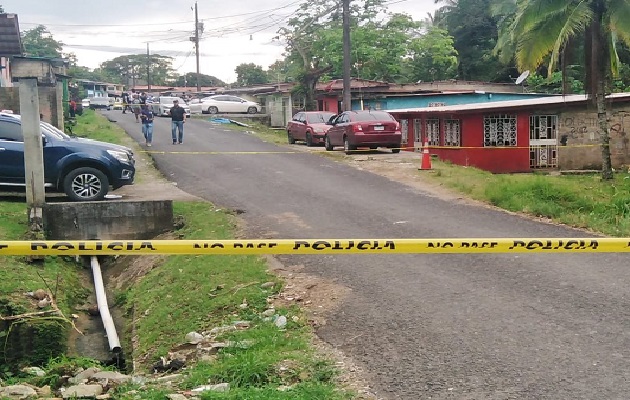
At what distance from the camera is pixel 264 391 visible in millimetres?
5059

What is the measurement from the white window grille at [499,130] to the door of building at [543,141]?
1.89ft

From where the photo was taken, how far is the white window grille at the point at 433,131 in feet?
88.3

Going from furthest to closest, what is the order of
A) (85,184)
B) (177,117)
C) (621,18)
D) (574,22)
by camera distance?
(177,117) < (574,22) < (621,18) < (85,184)

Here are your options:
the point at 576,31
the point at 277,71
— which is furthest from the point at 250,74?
the point at 576,31

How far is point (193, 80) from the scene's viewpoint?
110 metres

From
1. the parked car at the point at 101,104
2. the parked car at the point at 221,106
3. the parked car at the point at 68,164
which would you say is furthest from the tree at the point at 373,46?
the parked car at the point at 68,164

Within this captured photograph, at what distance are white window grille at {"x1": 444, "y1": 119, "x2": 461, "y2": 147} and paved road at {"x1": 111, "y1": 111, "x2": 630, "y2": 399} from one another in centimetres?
1149

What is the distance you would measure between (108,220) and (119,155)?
1.50 m

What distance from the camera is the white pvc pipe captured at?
824cm

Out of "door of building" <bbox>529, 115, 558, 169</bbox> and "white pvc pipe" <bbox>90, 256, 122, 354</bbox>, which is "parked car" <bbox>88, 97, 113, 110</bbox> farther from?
"white pvc pipe" <bbox>90, 256, 122, 354</bbox>

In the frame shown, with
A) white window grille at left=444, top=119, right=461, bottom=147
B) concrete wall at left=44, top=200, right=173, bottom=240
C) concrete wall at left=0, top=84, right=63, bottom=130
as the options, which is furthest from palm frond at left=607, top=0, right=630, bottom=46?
concrete wall at left=0, top=84, right=63, bottom=130

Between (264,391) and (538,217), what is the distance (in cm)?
896

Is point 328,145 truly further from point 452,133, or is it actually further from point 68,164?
point 68,164

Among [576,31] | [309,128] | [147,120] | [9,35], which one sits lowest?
[309,128]
